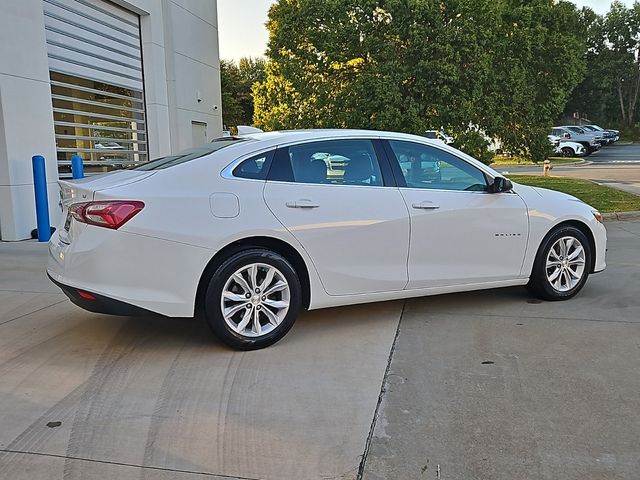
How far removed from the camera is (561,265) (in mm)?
5707

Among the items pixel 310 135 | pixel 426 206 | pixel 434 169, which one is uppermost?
pixel 310 135

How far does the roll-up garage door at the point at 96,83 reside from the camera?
10.4m

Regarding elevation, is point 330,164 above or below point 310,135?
below

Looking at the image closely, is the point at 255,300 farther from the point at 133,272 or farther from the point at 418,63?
the point at 418,63

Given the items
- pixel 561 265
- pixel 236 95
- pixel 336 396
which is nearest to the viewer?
pixel 336 396

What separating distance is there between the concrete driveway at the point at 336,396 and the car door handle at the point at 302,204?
3.48 ft

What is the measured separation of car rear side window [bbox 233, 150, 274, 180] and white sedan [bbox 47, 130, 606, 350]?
0.01 m

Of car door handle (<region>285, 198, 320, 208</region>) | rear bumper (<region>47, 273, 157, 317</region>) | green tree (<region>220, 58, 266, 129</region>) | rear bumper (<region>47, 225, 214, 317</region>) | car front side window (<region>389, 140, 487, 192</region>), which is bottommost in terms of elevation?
rear bumper (<region>47, 273, 157, 317</region>)

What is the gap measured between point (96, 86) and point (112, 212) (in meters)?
8.67

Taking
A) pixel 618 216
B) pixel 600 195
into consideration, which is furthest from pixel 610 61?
pixel 618 216

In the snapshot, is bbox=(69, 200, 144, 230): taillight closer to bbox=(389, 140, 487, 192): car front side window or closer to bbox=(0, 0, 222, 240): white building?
bbox=(389, 140, 487, 192): car front side window

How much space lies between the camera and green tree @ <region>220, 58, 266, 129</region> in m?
39.4

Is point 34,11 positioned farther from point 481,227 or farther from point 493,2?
point 493,2

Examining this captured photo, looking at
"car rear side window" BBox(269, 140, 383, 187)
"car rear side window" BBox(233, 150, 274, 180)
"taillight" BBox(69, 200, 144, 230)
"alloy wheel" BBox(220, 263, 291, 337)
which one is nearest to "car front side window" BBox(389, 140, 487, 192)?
"car rear side window" BBox(269, 140, 383, 187)
